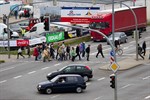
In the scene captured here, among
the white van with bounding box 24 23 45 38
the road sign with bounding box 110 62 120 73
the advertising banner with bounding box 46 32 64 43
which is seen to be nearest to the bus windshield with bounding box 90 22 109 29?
the advertising banner with bounding box 46 32 64 43

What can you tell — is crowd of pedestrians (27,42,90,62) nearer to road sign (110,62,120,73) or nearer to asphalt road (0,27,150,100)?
asphalt road (0,27,150,100)

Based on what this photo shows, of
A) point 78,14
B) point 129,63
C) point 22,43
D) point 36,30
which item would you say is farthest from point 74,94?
point 78,14

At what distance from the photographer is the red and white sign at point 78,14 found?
73.0 metres

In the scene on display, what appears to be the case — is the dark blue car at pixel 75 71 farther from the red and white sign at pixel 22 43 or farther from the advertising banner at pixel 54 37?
the advertising banner at pixel 54 37

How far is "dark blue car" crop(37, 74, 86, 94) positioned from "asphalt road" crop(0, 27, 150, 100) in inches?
13.1

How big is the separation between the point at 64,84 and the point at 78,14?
1464 inches

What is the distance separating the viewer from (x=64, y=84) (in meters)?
37.5

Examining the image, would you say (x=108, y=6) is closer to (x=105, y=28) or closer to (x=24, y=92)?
(x=105, y=28)

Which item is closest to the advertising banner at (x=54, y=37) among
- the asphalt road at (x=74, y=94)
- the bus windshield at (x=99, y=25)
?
the bus windshield at (x=99, y=25)

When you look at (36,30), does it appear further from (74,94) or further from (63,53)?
(74,94)

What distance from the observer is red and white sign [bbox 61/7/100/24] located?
7300 centimetres

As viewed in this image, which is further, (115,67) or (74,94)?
(74,94)

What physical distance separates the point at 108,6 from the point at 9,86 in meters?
40.7

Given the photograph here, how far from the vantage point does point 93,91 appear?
3809cm
